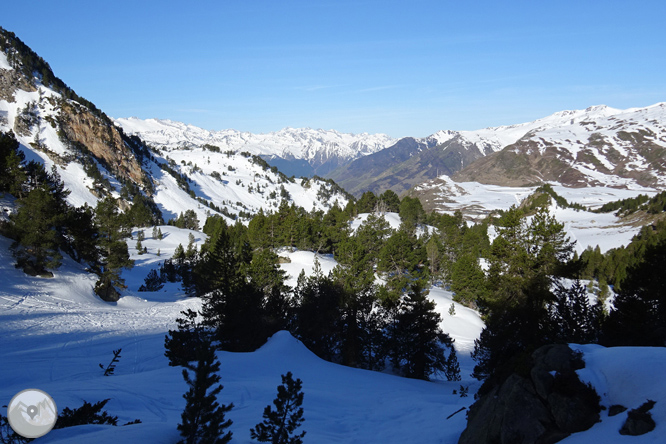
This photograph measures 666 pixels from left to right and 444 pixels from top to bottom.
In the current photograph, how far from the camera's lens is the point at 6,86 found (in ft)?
450

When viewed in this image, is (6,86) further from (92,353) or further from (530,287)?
(530,287)

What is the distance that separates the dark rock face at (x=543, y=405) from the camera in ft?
25.4

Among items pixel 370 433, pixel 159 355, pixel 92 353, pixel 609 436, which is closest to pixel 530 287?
pixel 370 433

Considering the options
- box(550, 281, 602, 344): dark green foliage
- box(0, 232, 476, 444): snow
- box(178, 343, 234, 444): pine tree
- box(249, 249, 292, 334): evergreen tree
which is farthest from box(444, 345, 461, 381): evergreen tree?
box(178, 343, 234, 444): pine tree

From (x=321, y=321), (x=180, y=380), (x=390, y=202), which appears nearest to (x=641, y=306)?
(x=321, y=321)

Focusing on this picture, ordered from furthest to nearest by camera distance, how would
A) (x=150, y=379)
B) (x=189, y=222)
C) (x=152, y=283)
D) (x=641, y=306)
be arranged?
(x=189, y=222)
(x=152, y=283)
(x=641, y=306)
(x=150, y=379)

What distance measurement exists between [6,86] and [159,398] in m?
177

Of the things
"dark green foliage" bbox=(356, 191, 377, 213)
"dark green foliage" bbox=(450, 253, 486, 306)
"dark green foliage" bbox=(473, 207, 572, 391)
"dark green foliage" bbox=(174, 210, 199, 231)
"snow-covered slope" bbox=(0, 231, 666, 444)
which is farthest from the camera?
"dark green foliage" bbox=(174, 210, 199, 231)

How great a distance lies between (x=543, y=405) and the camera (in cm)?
821

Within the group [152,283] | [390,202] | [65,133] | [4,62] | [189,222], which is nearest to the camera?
[152,283]

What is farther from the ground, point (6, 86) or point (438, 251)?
point (6, 86)

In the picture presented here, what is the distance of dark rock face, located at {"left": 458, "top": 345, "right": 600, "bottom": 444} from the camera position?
775 centimetres

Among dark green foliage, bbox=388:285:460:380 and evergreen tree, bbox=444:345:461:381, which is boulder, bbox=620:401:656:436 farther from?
evergreen tree, bbox=444:345:461:381

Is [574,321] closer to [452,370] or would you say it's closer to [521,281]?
[521,281]
